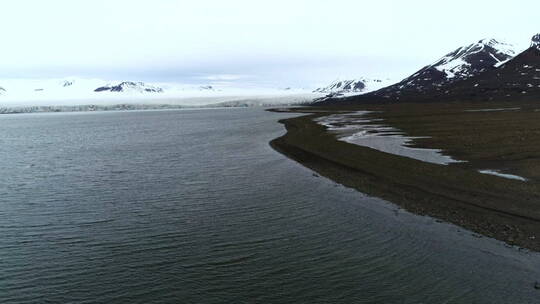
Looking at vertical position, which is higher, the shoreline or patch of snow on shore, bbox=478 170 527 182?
patch of snow on shore, bbox=478 170 527 182

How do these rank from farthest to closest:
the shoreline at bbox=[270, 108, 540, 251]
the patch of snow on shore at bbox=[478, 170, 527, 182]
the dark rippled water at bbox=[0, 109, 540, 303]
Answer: the patch of snow on shore at bbox=[478, 170, 527, 182]
the shoreline at bbox=[270, 108, 540, 251]
the dark rippled water at bbox=[0, 109, 540, 303]

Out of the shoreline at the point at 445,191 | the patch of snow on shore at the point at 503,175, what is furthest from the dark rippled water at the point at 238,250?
the patch of snow on shore at the point at 503,175

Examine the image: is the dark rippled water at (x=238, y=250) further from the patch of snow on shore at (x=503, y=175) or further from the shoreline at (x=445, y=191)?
the patch of snow on shore at (x=503, y=175)

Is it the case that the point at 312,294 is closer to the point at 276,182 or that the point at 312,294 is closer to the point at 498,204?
the point at 498,204

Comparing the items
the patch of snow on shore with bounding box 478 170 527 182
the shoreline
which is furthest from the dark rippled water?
the patch of snow on shore with bounding box 478 170 527 182

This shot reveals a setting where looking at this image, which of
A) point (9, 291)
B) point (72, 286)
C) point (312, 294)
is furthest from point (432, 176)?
point (9, 291)

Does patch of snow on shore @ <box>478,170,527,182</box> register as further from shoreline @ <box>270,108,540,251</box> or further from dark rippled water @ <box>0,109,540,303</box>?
dark rippled water @ <box>0,109,540,303</box>
